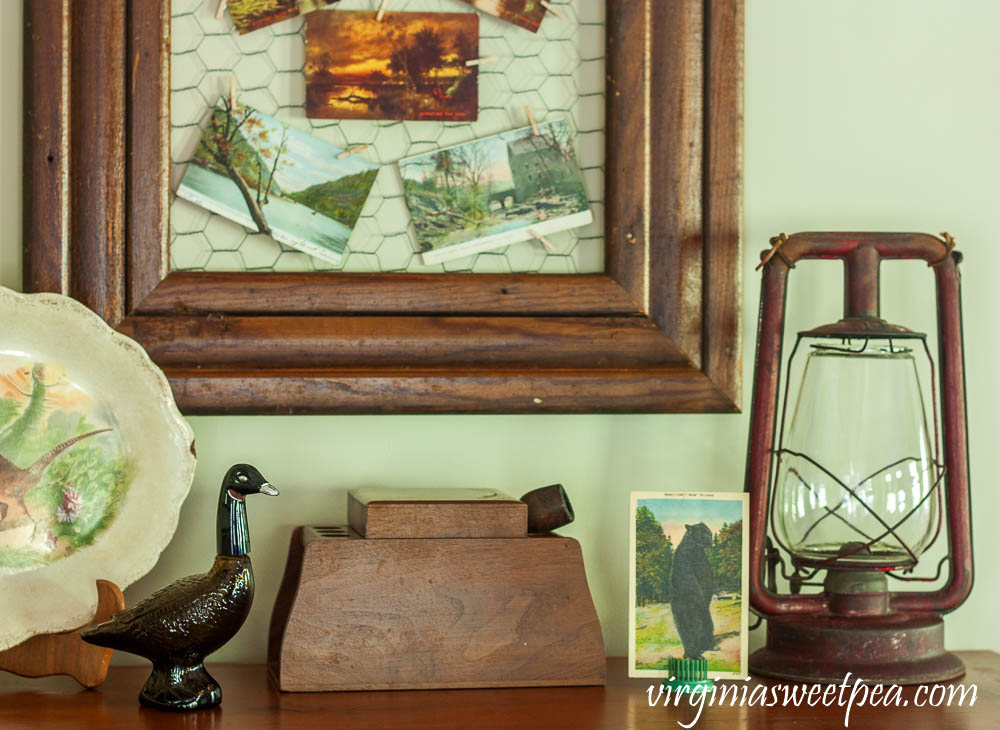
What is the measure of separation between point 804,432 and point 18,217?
752 millimetres

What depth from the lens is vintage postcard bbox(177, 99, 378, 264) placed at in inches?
39.1

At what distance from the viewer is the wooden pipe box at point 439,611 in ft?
2.82

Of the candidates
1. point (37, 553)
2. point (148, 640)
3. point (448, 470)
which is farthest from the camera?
point (448, 470)

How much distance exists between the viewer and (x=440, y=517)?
2.90 ft

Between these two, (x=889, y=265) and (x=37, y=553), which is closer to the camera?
(x=37, y=553)

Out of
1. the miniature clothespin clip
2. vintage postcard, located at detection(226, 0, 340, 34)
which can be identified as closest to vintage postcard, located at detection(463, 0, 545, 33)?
vintage postcard, located at detection(226, 0, 340, 34)

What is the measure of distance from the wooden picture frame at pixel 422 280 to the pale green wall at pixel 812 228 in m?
0.04

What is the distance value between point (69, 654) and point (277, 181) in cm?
45

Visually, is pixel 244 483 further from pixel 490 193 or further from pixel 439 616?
pixel 490 193

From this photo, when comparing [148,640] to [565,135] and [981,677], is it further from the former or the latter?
[981,677]

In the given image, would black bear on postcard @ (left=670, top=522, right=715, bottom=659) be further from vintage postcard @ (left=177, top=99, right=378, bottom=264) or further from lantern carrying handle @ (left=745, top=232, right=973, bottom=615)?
vintage postcard @ (left=177, top=99, right=378, bottom=264)

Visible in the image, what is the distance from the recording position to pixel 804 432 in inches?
38.0

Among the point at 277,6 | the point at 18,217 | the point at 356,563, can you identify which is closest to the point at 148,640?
the point at 356,563

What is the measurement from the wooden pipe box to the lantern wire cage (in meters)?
0.20
